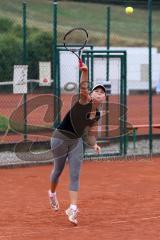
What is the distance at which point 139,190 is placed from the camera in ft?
37.6

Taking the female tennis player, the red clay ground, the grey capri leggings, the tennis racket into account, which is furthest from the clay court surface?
the red clay ground

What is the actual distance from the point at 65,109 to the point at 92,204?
8.41m

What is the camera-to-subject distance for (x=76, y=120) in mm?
8734

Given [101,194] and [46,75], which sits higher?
[46,75]

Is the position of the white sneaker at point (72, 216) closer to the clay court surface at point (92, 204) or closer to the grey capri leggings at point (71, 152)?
the clay court surface at point (92, 204)

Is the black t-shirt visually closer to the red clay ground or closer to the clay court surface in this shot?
the clay court surface

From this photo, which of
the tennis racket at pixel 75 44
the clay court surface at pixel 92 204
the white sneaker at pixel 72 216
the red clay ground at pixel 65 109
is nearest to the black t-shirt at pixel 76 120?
the tennis racket at pixel 75 44

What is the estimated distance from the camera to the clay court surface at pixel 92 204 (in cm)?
825

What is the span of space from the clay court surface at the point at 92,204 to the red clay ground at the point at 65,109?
8.63 feet

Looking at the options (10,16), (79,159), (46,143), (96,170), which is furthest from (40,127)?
(79,159)

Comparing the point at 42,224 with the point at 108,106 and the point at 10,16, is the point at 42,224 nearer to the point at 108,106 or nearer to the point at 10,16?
the point at 108,106

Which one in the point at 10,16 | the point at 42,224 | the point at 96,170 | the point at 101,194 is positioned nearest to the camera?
the point at 42,224

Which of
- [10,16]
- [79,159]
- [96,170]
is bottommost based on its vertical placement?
[96,170]

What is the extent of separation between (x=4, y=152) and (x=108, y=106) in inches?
107
